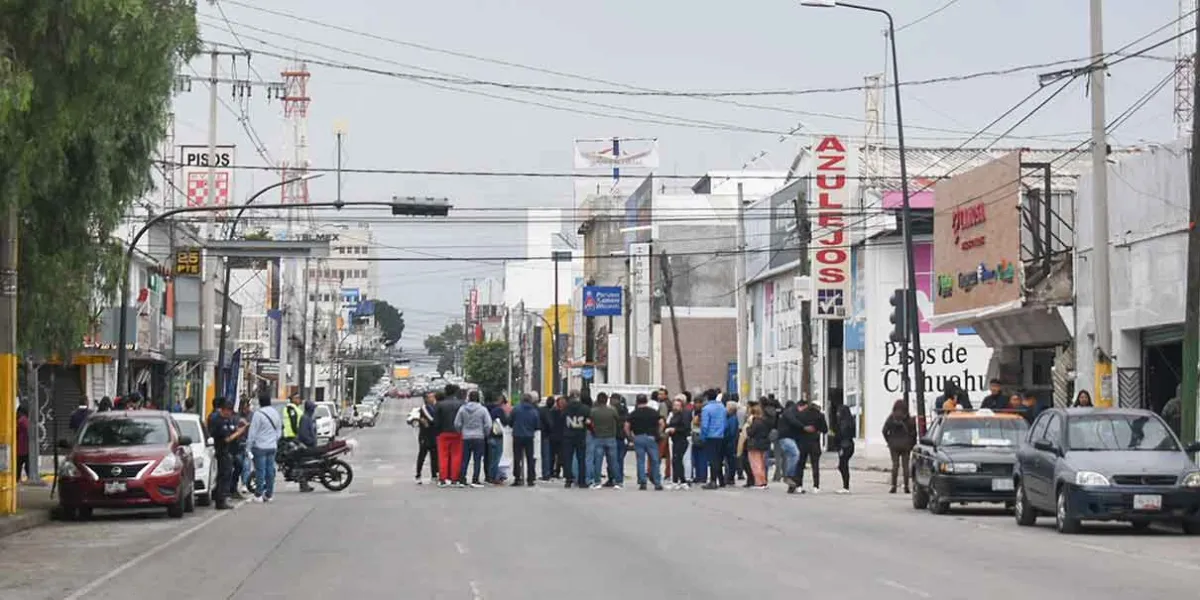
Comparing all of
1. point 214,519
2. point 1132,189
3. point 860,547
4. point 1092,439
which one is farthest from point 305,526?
point 1132,189

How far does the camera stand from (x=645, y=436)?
3531 centimetres

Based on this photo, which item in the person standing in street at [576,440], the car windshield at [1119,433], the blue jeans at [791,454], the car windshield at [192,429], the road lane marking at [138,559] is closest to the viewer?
the road lane marking at [138,559]

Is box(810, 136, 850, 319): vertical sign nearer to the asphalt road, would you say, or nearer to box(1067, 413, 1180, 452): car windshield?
the asphalt road

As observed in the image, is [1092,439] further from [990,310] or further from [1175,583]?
[990,310]

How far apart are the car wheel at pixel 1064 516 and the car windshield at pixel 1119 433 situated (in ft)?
2.34

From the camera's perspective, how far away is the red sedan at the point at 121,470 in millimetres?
26906

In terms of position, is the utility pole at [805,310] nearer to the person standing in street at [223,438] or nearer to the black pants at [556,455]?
the black pants at [556,455]

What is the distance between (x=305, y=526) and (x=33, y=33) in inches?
374

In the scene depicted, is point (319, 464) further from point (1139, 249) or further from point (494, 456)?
point (1139, 249)

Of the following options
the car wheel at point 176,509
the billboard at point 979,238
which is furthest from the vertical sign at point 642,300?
the car wheel at point 176,509

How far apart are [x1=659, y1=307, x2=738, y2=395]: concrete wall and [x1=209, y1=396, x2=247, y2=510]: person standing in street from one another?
189ft

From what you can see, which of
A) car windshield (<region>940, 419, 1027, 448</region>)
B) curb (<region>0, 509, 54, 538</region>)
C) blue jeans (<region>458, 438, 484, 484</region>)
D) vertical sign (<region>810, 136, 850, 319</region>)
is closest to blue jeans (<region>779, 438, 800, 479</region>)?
blue jeans (<region>458, 438, 484, 484</region>)

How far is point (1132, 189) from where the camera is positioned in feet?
117

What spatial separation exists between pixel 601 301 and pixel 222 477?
2433 inches
